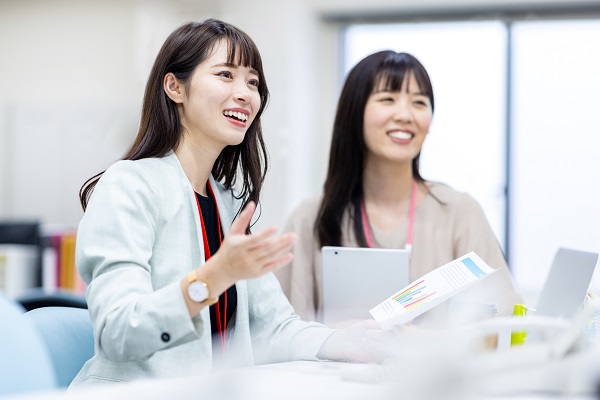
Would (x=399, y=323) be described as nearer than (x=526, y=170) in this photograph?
Yes

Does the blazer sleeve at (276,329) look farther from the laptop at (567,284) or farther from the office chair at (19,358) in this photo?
the office chair at (19,358)

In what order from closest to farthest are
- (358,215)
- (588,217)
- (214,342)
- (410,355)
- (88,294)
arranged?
(410,355) → (88,294) → (214,342) → (358,215) → (588,217)

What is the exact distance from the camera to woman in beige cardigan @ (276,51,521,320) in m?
2.36

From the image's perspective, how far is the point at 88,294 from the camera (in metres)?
1.38

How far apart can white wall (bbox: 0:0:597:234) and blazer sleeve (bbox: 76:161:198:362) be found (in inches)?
122

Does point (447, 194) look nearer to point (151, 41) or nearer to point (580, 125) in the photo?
point (580, 125)

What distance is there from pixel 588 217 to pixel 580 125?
0.60m

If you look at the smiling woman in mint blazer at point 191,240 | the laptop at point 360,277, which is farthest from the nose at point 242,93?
the laptop at point 360,277

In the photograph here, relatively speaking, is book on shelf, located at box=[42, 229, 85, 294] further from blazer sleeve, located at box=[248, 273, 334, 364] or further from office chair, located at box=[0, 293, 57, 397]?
office chair, located at box=[0, 293, 57, 397]

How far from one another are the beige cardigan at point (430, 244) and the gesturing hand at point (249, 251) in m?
1.06

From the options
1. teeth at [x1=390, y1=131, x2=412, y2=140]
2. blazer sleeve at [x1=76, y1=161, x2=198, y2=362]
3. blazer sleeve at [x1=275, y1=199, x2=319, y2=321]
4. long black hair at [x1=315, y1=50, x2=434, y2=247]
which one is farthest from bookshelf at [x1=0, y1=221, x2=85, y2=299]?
blazer sleeve at [x1=76, y1=161, x2=198, y2=362]

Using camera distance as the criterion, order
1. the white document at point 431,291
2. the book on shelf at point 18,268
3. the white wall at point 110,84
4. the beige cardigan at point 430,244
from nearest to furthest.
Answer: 1. the white document at point 431,291
2. the beige cardigan at point 430,244
3. the book on shelf at point 18,268
4. the white wall at point 110,84

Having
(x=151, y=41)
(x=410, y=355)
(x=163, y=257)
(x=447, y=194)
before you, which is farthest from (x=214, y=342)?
(x=151, y=41)

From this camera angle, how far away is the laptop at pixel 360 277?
6.77ft
